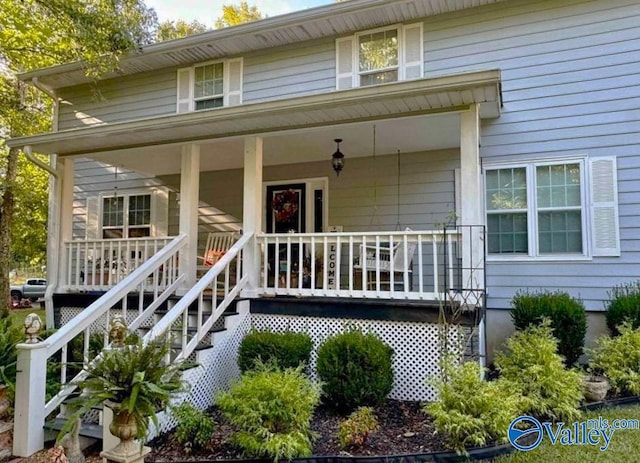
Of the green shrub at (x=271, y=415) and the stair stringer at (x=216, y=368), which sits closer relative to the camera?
the green shrub at (x=271, y=415)

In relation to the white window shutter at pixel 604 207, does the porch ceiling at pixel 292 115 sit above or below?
above

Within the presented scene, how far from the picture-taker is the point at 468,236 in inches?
193

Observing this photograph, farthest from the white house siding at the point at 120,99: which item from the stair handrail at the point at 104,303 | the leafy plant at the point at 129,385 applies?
the leafy plant at the point at 129,385

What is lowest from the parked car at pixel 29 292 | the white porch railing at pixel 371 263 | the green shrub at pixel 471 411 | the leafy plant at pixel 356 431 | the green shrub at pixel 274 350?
the parked car at pixel 29 292

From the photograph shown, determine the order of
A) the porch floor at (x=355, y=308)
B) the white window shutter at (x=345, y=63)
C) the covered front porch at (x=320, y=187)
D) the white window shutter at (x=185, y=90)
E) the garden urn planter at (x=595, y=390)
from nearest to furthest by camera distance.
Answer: the garden urn planter at (x=595, y=390) → the porch floor at (x=355, y=308) → the covered front porch at (x=320, y=187) → the white window shutter at (x=345, y=63) → the white window shutter at (x=185, y=90)

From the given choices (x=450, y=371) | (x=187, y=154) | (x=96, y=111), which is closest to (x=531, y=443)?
(x=450, y=371)

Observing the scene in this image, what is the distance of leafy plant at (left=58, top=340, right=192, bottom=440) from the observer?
3211 millimetres

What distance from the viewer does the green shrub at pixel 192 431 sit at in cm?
378

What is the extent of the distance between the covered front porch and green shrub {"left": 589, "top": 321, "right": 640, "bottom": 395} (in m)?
1.67

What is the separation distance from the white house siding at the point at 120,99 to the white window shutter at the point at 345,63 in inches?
138

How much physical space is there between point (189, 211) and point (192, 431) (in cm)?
329

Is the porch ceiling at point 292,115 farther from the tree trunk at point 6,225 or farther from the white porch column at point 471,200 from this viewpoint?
the tree trunk at point 6,225

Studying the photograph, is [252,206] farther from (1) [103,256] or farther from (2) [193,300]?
(1) [103,256]

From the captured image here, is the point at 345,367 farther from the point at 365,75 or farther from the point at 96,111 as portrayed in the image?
the point at 96,111
